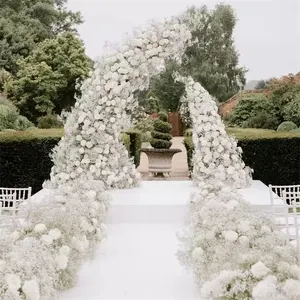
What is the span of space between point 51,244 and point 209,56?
16904mm

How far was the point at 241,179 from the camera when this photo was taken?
5.89 meters

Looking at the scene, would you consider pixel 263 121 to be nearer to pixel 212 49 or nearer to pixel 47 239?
pixel 212 49

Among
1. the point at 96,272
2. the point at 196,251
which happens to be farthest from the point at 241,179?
the point at 196,251

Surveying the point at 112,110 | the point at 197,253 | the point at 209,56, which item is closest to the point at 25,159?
the point at 112,110

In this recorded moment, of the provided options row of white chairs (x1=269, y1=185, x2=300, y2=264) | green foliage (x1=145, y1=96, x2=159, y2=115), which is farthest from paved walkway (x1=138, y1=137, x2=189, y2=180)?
green foliage (x1=145, y1=96, x2=159, y2=115)

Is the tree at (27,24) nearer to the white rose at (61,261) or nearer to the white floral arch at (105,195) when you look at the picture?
the white floral arch at (105,195)

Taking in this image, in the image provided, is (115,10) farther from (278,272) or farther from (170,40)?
(278,272)

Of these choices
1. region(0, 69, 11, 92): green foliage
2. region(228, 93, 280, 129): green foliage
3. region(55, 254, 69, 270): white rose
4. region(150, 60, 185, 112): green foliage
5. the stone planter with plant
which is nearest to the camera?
region(55, 254, 69, 270): white rose

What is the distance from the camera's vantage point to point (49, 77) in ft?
59.7

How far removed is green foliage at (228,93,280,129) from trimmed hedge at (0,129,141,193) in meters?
8.86

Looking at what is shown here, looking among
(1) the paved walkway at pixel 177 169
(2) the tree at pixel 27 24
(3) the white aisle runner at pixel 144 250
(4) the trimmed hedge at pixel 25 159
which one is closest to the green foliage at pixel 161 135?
(1) the paved walkway at pixel 177 169

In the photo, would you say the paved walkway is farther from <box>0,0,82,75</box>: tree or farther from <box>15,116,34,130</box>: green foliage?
<box>0,0,82,75</box>: tree

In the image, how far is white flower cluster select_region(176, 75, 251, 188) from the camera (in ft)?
19.2

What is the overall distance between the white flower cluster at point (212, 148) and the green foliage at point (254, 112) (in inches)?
365
